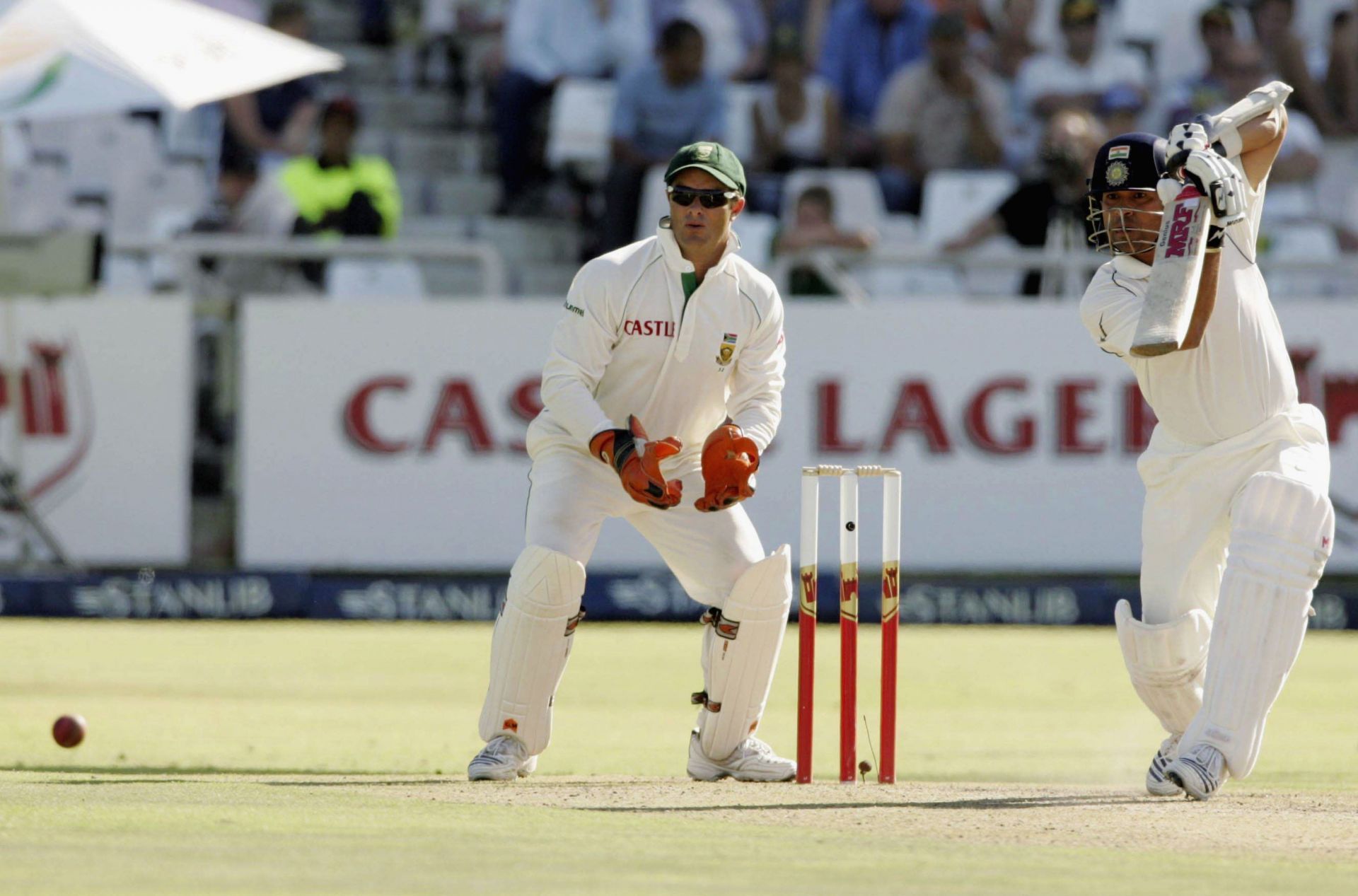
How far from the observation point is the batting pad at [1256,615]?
183 inches

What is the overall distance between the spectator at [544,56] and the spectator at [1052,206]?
2.66 m

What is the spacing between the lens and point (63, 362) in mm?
9992

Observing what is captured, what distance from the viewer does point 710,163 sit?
5070 mm

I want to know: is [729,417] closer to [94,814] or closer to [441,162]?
[94,814]

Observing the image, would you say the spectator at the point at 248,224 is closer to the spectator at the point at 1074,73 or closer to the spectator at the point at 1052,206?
the spectator at the point at 1052,206

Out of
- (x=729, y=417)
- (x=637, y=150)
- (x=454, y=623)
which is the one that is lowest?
(x=454, y=623)

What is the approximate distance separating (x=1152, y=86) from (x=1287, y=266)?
3054 mm

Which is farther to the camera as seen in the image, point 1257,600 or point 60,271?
point 60,271

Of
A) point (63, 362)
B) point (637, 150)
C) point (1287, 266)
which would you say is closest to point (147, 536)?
point (63, 362)

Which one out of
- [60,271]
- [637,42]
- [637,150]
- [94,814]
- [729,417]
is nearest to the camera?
[94,814]

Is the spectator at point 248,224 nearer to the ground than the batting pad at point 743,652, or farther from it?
farther from it

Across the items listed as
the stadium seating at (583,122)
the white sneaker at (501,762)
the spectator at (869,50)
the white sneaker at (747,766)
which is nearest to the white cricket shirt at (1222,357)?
the white sneaker at (747,766)

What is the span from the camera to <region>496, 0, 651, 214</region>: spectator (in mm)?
12164

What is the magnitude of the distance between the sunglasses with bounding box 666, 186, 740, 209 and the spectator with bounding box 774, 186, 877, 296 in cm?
500
